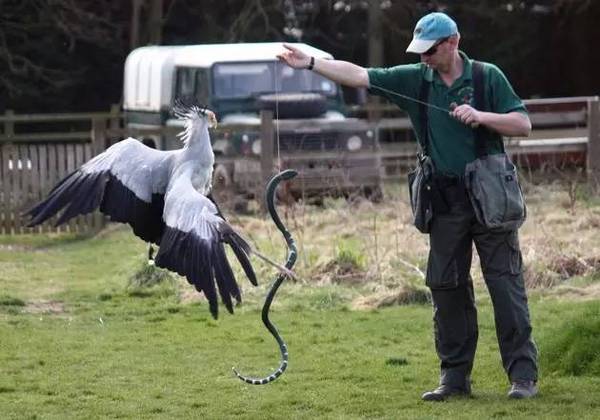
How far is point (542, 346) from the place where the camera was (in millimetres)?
8055

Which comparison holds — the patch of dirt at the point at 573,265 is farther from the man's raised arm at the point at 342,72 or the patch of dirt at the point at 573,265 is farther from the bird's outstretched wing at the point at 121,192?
the man's raised arm at the point at 342,72

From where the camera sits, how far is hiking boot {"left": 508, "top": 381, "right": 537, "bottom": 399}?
22.9ft

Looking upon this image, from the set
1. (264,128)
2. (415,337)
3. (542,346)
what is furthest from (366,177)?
(542,346)

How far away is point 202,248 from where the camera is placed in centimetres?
680

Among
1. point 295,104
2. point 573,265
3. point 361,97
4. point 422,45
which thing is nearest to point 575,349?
point 422,45

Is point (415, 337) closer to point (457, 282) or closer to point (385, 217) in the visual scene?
point (457, 282)

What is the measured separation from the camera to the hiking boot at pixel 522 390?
697 cm

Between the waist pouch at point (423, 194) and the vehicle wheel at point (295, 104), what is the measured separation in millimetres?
11929

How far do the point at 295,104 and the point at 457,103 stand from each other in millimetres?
12254

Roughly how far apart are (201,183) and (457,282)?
63.5 inches

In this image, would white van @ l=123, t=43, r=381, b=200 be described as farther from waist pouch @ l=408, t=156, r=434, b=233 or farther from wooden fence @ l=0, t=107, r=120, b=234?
waist pouch @ l=408, t=156, r=434, b=233

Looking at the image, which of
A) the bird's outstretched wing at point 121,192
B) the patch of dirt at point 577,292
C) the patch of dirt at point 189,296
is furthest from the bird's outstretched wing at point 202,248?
the patch of dirt at point 577,292

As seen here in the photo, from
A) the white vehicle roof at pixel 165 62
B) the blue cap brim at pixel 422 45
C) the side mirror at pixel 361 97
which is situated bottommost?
the blue cap brim at pixel 422 45

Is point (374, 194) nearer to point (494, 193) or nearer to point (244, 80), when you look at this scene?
point (244, 80)
